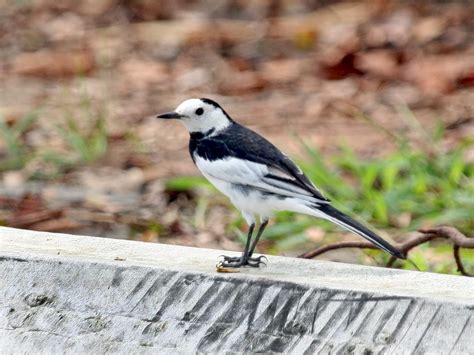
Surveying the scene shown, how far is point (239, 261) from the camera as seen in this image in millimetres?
3465

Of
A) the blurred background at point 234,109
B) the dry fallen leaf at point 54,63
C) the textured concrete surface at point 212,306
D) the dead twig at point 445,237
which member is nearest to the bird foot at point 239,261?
the textured concrete surface at point 212,306

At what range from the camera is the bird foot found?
334 cm

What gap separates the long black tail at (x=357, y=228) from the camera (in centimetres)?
353

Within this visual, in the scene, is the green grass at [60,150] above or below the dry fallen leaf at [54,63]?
above

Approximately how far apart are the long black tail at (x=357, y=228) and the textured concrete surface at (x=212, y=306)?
0.84ft

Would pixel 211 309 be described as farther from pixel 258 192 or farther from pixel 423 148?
pixel 423 148

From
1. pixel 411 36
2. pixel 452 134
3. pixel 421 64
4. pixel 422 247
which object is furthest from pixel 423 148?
pixel 411 36

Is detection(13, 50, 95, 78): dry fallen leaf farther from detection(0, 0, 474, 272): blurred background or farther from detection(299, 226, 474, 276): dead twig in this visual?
detection(299, 226, 474, 276): dead twig

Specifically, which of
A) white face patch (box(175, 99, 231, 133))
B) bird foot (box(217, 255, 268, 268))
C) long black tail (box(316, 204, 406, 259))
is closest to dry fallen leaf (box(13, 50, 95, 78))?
white face patch (box(175, 99, 231, 133))

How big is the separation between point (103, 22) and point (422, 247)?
17.0 ft

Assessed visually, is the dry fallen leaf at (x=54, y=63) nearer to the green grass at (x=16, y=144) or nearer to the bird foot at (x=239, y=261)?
the green grass at (x=16, y=144)

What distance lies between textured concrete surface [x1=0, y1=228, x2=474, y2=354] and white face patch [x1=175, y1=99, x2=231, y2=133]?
2.71 feet

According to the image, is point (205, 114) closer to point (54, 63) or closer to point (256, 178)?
point (256, 178)

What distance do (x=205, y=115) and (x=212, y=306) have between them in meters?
1.28
